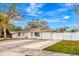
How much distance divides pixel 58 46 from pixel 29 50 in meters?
0.42

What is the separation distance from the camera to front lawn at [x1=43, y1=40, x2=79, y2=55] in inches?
150

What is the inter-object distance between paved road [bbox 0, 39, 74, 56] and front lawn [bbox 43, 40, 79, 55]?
0.06 metres

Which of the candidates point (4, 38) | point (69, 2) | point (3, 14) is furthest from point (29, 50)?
point (69, 2)

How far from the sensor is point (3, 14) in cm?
387

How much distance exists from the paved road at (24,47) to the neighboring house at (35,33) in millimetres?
74

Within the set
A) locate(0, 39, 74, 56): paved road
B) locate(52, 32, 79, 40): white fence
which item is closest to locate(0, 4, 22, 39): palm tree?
locate(0, 39, 74, 56): paved road

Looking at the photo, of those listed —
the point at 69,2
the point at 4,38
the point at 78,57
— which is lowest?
the point at 78,57

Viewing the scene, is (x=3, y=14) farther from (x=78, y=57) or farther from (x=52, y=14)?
(x=78, y=57)

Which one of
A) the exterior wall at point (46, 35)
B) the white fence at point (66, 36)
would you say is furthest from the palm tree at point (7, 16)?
the white fence at point (66, 36)

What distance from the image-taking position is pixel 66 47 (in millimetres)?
3830

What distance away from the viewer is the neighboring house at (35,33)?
387cm

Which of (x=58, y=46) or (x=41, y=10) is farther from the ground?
(x=41, y=10)

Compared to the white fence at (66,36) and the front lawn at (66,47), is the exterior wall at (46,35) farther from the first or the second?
the front lawn at (66,47)

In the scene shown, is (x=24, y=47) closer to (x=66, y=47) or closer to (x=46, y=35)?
(x=46, y=35)
